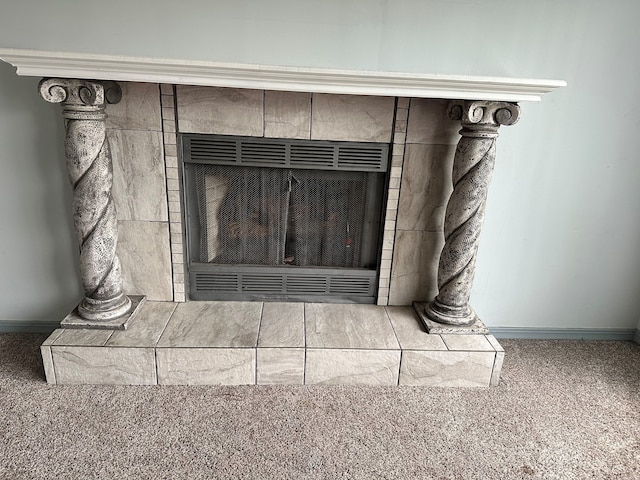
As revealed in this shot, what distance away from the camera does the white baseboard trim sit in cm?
227

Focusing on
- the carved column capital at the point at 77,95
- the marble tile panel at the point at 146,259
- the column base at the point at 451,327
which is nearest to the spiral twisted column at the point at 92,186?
the carved column capital at the point at 77,95

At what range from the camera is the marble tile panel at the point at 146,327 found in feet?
5.83

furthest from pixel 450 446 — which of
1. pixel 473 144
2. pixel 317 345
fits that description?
pixel 473 144

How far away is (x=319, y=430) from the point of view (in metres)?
1.60

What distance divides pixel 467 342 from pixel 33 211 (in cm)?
195

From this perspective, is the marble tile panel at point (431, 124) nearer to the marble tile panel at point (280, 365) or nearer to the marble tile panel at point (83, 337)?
the marble tile panel at point (280, 365)

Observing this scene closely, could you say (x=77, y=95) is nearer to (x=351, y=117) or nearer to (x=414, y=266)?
(x=351, y=117)

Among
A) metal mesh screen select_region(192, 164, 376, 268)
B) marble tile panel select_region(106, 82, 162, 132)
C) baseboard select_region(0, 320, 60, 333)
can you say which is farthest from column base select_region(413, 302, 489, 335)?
baseboard select_region(0, 320, 60, 333)

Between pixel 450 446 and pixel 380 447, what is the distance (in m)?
0.25

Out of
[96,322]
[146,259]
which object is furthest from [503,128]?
[96,322]

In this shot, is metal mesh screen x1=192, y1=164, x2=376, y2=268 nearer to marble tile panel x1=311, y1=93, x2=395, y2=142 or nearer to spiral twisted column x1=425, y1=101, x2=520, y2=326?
marble tile panel x1=311, y1=93, x2=395, y2=142

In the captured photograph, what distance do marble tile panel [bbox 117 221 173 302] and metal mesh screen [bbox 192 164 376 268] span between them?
0.56 ft

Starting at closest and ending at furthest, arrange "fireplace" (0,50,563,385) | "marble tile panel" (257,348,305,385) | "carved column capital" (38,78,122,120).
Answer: "carved column capital" (38,78,122,120), "fireplace" (0,50,563,385), "marble tile panel" (257,348,305,385)

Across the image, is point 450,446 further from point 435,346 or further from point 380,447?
point 435,346
